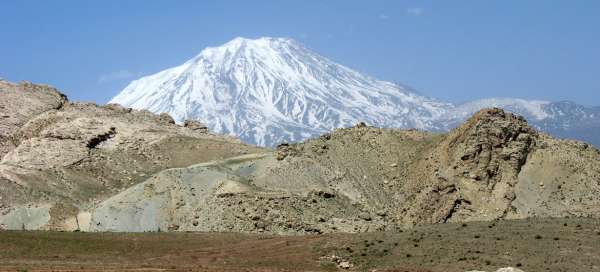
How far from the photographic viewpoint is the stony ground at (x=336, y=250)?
41.8 metres

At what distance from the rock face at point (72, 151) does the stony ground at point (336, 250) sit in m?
10.2

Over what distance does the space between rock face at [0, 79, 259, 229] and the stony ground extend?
1019cm

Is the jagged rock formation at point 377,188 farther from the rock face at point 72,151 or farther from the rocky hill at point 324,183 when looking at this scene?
the rock face at point 72,151

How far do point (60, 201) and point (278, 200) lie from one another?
16.5 metres

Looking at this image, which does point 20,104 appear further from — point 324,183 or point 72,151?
point 324,183

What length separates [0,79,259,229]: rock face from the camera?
5997cm

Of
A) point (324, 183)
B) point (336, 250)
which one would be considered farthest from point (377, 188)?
point (336, 250)

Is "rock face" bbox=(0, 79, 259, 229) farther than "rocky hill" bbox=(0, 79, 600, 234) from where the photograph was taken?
Yes

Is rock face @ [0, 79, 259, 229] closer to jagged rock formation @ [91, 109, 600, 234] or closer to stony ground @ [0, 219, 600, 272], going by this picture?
jagged rock formation @ [91, 109, 600, 234]

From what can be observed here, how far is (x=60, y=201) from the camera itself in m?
60.4

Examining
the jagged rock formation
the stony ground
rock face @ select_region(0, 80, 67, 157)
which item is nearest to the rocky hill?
the jagged rock formation

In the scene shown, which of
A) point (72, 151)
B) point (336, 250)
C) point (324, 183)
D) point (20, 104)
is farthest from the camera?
point (20, 104)

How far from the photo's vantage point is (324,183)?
60.7m

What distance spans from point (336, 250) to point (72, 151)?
30952mm
